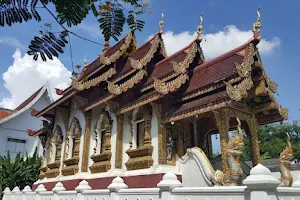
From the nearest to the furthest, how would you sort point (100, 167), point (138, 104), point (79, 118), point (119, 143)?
1. point (138, 104)
2. point (119, 143)
3. point (100, 167)
4. point (79, 118)

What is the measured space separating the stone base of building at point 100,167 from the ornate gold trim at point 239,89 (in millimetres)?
4655

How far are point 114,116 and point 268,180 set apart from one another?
6.80 metres

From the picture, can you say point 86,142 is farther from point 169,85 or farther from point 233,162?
point 233,162

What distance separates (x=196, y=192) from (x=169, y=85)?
12.5 ft

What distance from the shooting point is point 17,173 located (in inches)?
607

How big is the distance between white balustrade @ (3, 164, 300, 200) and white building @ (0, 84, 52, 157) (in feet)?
40.8

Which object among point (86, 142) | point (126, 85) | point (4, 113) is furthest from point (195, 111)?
point (4, 113)

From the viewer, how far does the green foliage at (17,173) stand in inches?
599

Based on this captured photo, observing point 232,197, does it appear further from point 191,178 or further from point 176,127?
point 176,127

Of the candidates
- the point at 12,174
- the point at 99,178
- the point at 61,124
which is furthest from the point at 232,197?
the point at 12,174

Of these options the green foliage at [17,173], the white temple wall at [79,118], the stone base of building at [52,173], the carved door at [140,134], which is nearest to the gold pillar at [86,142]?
the white temple wall at [79,118]

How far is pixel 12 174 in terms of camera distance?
50.2 feet

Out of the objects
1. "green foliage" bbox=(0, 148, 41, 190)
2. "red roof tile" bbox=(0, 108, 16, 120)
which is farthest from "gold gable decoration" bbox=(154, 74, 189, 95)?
"red roof tile" bbox=(0, 108, 16, 120)

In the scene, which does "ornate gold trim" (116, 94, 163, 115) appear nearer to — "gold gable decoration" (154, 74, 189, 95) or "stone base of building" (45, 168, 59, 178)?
"gold gable decoration" (154, 74, 189, 95)
